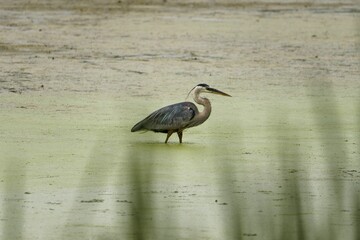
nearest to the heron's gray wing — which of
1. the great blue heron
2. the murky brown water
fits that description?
the great blue heron

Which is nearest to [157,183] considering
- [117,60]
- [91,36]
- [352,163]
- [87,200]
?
[87,200]

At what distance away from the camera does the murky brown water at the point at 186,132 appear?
9.40 feet

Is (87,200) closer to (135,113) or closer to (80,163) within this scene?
(80,163)

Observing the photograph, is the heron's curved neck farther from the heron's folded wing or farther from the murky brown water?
the murky brown water

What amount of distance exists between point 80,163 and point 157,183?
1.09 m

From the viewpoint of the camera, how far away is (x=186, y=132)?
10.0m

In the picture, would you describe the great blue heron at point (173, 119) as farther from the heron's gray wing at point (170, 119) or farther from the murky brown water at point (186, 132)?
the murky brown water at point (186, 132)

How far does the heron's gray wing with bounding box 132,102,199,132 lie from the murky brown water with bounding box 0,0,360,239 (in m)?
0.18

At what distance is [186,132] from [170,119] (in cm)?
100

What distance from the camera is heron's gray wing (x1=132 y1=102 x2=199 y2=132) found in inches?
356

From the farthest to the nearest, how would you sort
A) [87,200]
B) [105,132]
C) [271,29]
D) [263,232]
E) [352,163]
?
[271,29]
[105,132]
[352,163]
[87,200]
[263,232]

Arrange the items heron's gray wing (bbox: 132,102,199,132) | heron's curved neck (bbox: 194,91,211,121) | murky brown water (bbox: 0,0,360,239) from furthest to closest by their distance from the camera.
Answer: heron's curved neck (bbox: 194,91,211,121) < heron's gray wing (bbox: 132,102,199,132) < murky brown water (bbox: 0,0,360,239)

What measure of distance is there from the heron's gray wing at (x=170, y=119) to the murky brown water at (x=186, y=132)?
0.18 m

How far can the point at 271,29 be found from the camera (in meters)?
17.2
